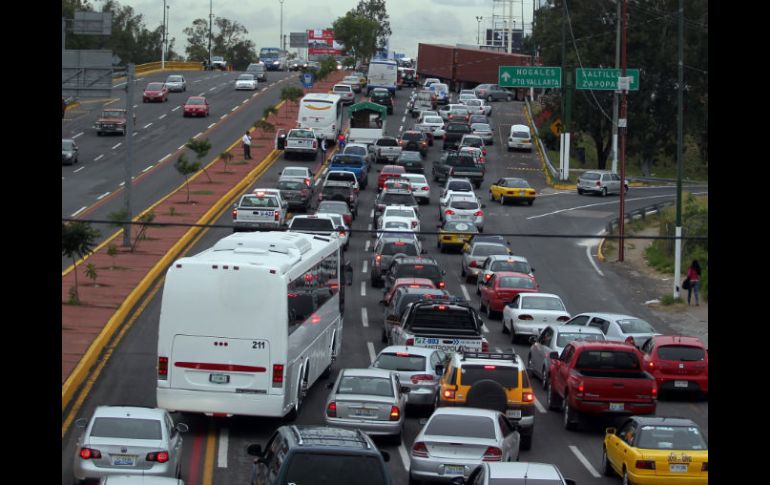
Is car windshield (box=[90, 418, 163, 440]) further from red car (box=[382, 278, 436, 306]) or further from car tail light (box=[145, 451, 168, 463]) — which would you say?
red car (box=[382, 278, 436, 306])

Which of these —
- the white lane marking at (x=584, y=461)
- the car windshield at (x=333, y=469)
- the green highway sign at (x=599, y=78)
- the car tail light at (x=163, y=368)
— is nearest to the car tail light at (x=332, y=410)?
the car tail light at (x=163, y=368)

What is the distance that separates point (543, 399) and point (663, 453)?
9.36 m

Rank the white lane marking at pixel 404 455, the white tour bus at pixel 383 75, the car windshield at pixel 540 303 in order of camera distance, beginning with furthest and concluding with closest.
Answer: the white tour bus at pixel 383 75
the car windshield at pixel 540 303
the white lane marking at pixel 404 455

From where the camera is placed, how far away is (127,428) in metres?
18.2

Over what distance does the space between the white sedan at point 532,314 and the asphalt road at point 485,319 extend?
22.6 inches

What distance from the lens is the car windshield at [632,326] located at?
101 feet

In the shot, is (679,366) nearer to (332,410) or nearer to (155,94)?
(332,410)

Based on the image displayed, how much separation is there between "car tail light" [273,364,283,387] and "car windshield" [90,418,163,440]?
4.12 m

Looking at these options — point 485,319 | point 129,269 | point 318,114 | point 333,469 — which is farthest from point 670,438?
point 318,114

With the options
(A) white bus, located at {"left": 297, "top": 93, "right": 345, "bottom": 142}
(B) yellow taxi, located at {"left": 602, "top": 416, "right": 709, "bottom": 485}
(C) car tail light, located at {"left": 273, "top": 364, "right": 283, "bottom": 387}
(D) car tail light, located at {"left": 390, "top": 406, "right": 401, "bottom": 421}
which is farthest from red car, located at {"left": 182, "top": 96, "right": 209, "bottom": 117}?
(B) yellow taxi, located at {"left": 602, "top": 416, "right": 709, "bottom": 485}

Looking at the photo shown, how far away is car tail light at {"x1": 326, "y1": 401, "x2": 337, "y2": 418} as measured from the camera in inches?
870

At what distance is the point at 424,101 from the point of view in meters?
98.4

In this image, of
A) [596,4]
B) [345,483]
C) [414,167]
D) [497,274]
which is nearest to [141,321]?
[497,274]

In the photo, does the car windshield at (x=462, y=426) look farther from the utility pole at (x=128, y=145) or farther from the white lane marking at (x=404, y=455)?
the utility pole at (x=128, y=145)
